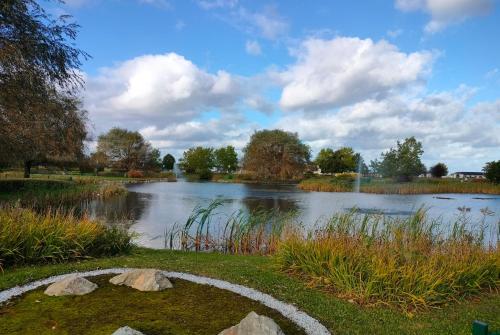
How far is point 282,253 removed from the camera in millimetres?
7180

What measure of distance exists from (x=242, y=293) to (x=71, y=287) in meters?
2.19

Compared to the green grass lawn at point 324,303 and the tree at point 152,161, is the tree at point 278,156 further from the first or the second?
the green grass lawn at point 324,303

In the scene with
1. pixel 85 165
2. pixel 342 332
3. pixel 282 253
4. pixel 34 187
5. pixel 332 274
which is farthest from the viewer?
pixel 85 165

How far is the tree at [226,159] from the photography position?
79375 millimetres

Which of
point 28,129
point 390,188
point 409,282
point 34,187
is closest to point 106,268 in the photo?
point 409,282

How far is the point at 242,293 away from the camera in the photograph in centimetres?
562

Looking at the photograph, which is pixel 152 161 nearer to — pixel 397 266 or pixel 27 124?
pixel 27 124

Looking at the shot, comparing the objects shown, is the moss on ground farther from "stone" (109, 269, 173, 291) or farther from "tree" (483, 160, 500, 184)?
"tree" (483, 160, 500, 184)

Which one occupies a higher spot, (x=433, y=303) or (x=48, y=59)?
(x=48, y=59)

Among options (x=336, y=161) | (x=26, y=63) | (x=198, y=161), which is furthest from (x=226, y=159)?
(x=26, y=63)

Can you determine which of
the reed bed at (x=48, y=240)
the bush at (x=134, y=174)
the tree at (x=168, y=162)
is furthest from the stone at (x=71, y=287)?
the tree at (x=168, y=162)

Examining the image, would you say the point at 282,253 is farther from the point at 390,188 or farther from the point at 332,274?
the point at 390,188

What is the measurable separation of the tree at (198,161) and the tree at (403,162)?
34.7 metres

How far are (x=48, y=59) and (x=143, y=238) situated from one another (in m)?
5.99
